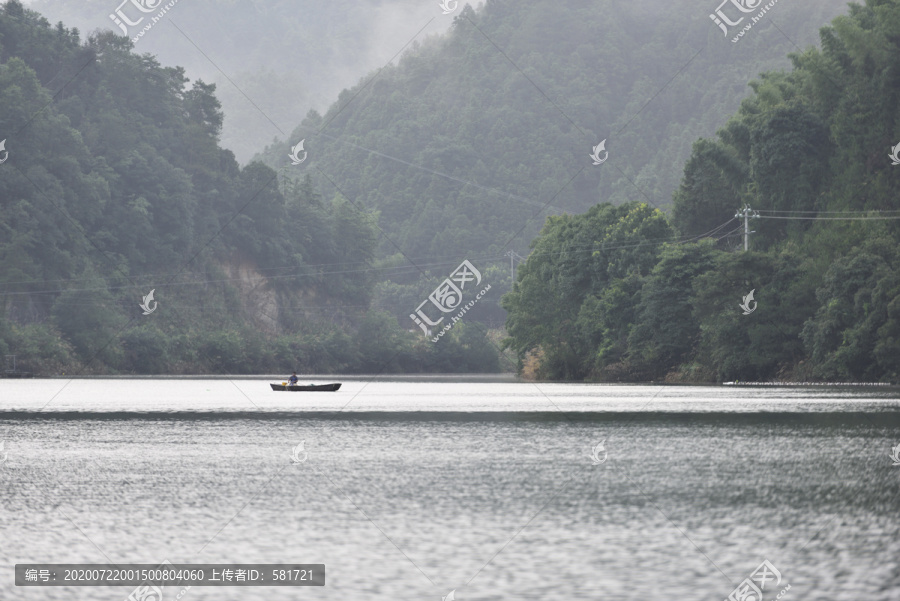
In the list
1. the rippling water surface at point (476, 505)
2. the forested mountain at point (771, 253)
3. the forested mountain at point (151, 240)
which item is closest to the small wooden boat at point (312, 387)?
the forested mountain at point (771, 253)

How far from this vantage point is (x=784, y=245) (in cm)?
8538

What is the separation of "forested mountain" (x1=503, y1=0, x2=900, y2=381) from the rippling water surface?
34864mm

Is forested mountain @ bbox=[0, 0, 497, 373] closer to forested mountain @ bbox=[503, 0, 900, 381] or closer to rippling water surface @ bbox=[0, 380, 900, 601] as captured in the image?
forested mountain @ bbox=[503, 0, 900, 381]

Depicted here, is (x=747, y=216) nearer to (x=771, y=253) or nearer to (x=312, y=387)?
(x=771, y=253)

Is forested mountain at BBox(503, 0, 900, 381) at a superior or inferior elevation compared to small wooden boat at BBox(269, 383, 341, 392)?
superior

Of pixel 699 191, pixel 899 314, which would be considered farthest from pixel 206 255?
pixel 899 314

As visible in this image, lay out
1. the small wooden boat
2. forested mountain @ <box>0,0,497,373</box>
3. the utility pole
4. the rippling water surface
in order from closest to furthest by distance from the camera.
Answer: the rippling water surface
the small wooden boat
the utility pole
forested mountain @ <box>0,0,497,373</box>

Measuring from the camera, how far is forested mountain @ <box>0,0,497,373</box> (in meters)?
119

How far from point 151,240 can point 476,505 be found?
120 meters

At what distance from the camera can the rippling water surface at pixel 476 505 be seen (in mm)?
14109

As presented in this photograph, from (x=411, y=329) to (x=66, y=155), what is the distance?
68.8 meters

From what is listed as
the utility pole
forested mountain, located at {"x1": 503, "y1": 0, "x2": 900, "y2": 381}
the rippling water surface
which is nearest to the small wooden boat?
forested mountain, located at {"x1": 503, "y1": 0, "x2": 900, "y2": 381}

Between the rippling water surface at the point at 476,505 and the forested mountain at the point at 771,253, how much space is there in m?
34.9

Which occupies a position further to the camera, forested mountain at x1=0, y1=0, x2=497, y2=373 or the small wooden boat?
forested mountain at x1=0, y1=0, x2=497, y2=373
